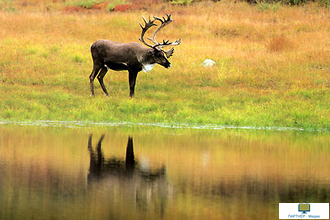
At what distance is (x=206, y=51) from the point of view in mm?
28969

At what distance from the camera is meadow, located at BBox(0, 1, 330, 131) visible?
20.5 meters

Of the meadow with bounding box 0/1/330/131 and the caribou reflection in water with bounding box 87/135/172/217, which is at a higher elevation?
the meadow with bounding box 0/1/330/131

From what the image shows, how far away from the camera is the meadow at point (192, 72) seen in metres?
20.5

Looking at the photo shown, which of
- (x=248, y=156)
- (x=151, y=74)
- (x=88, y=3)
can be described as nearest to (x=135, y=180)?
(x=248, y=156)

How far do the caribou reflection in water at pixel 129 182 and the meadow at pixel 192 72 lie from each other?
24.7ft

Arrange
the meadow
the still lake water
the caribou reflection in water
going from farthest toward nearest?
the meadow < the caribou reflection in water < the still lake water

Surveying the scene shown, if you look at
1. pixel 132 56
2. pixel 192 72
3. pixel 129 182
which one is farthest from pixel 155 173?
pixel 192 72

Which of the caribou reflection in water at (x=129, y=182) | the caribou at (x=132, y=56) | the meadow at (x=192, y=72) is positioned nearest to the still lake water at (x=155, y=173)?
the caribou reflection in water at (x=129, y=182)

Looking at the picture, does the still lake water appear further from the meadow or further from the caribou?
the caribou

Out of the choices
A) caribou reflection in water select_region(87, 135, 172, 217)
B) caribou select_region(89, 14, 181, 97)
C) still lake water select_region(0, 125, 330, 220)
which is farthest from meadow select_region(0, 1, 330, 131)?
caribou reflection in water select_region(87, 135, 172, 217)

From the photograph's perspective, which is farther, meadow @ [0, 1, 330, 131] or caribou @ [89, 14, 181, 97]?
caribou @ [89, 14, 181, 97]

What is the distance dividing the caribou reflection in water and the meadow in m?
7.52

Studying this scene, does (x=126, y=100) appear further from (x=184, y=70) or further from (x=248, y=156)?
(x=248, y=156)

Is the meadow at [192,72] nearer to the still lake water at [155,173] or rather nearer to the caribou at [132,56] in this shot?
the caribou at [132,56]
